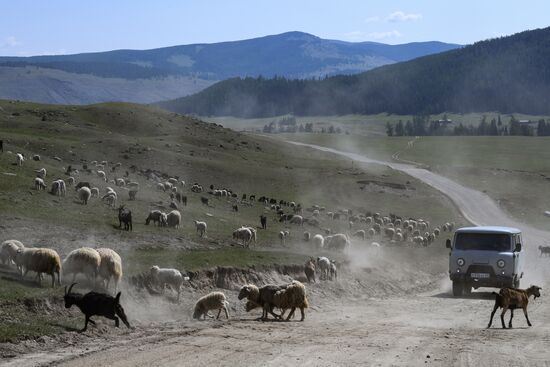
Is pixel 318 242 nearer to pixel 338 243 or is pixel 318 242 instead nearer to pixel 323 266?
pixel 338 243

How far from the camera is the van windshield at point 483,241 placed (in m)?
34.4

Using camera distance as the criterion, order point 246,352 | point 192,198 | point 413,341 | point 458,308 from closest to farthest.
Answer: point 246,352, point 413,341, point 458,308, point 192,198

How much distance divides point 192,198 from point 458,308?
117 feet

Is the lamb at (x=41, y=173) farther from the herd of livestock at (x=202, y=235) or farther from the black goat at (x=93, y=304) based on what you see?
the black goat at (x=93, y=304)

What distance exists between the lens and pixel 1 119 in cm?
9588

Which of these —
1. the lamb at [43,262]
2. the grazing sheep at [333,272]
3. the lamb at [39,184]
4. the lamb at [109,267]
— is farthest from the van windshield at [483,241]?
the lamb at [39,184]

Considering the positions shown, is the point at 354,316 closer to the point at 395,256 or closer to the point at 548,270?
the point at 395,256

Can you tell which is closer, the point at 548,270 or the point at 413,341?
the point at 413,341

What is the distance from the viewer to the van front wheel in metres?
34.6

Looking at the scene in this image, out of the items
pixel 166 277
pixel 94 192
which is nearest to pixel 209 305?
pixel 166 277

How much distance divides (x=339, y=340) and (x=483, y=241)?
15410mm

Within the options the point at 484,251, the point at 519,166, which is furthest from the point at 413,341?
the point at 519,166

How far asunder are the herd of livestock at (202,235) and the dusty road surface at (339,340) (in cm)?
79

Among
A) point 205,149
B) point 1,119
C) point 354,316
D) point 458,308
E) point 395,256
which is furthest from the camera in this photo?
point 205,149
